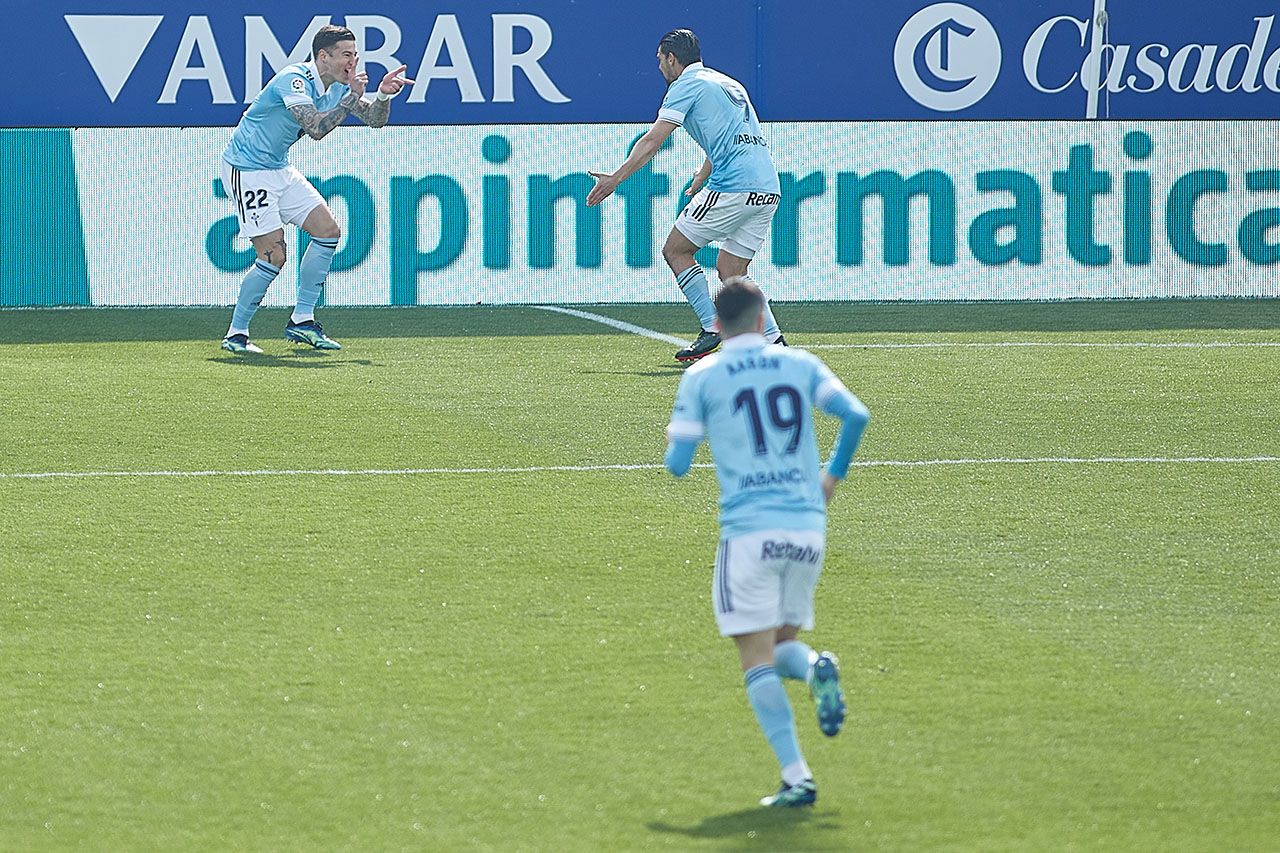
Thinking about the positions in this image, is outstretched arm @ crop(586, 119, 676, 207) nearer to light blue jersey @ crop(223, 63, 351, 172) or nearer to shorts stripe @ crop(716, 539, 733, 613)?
light blue jersey @ crop(223, 63, 351, 172)

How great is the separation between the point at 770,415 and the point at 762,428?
35mm

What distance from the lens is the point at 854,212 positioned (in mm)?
16938

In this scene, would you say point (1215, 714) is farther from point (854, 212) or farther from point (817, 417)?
point (854, 212)

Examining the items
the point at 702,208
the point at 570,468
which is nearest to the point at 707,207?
the point at 702,208

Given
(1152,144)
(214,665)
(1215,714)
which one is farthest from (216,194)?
(1215,714)

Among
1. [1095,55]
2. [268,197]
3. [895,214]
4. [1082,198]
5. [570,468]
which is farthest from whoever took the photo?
[1095,55]

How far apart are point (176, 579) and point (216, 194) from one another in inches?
408

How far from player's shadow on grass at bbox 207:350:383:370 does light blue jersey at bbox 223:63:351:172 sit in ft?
4.05

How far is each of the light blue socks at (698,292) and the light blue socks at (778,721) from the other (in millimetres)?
8153

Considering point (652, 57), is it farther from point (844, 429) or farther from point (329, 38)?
point (844, 429)

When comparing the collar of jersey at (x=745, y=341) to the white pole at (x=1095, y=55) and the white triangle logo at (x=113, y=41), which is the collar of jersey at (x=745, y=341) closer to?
the white triangle logo at (x=113, y=41)

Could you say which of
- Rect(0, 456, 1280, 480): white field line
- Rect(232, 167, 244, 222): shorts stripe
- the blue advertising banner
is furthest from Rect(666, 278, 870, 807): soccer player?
the blue advertising banner

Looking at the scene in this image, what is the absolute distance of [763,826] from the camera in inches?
169

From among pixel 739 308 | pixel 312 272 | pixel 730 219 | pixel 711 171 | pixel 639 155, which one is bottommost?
pixel 312 272
